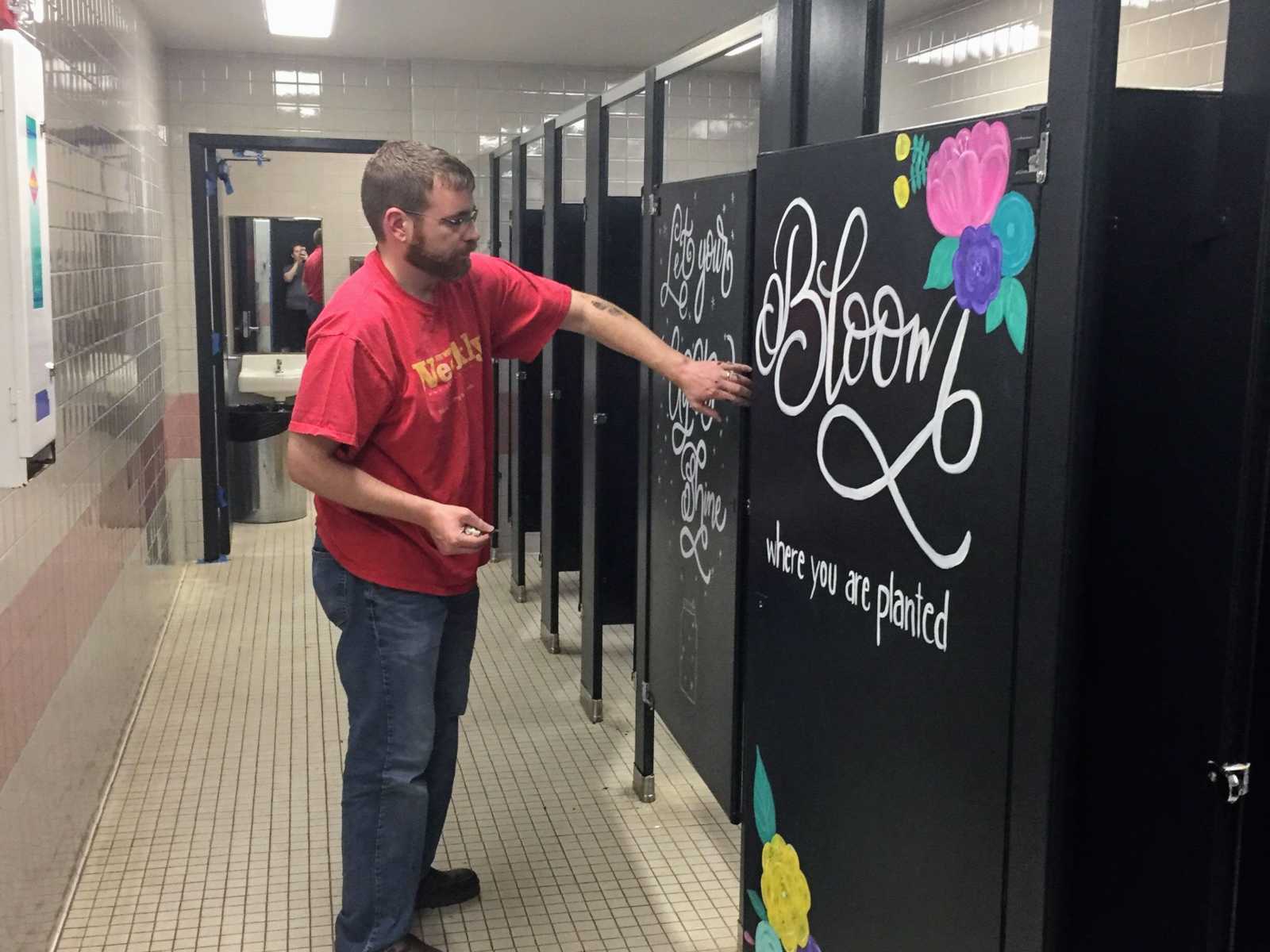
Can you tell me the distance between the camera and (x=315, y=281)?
7723mm

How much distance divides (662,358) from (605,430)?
1297 millimetres

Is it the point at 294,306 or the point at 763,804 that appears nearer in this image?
the point at 763,804

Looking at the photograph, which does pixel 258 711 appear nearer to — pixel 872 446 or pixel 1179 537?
pixel 872 446

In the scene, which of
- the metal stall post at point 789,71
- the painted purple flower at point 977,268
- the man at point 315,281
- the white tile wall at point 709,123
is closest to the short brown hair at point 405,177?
the metal stall post at point 789,71

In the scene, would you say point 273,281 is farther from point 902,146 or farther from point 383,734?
point 902,146

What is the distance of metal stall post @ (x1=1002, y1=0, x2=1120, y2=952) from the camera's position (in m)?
1.26

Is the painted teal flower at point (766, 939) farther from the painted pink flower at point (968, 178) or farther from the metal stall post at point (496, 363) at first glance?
the metal stall post at point (496, 363)

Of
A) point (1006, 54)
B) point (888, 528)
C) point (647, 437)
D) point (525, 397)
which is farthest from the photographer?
point (1006, 54)

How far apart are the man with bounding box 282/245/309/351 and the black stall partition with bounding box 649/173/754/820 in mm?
5254

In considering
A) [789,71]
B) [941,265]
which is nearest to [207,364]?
[789,71]

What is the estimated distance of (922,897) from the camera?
5.32 feet

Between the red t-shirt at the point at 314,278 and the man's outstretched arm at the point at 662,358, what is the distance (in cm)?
535

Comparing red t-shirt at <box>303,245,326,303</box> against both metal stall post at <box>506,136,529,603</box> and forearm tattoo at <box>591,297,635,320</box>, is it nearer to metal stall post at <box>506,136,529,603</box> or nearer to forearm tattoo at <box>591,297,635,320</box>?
metal stall post at <box>506,136,529,603</box>

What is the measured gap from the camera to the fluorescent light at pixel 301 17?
4965 millimetres
